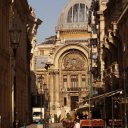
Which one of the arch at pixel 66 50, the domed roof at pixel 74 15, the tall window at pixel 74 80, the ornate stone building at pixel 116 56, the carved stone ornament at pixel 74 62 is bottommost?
the ornate stone building at pixel 116 56

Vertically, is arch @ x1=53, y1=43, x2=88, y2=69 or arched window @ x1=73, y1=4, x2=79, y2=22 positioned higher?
arched window @ x1=73, y1=4, x2=79, y2=22

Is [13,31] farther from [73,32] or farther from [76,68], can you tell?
[73,32]

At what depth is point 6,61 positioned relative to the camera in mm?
56844

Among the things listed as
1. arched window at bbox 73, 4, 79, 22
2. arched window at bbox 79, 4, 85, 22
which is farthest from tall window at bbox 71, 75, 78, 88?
arched window at bbox 73, 4, 79, 22

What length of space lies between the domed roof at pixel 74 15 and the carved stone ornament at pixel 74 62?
23758mm

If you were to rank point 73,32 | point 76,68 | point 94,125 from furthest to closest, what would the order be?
point 73,32, point 76,68, point 94,125

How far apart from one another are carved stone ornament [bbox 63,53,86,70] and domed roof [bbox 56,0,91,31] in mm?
23758

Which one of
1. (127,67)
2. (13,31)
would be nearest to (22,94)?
(127,67)

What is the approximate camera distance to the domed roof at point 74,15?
604 ft

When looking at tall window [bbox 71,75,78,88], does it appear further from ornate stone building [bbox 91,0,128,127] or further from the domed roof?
ornate stone building [bbox 91,0,128,127]

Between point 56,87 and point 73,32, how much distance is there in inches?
986

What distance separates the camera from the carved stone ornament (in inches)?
6250

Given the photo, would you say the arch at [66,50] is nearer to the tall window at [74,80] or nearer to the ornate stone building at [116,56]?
the tall window at [74,80]

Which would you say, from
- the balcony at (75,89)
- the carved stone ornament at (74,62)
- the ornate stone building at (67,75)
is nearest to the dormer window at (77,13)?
the ornate stone building at (67,75)
